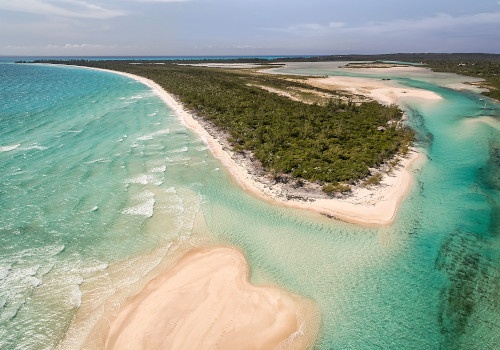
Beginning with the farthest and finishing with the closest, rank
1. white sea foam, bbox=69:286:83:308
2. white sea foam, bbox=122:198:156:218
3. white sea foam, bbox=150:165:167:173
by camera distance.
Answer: white sea foam, bbox=150:165:167:173
white sea foam, bbox=122:198:156:218
white sea foam, bbox=69:286:83:308

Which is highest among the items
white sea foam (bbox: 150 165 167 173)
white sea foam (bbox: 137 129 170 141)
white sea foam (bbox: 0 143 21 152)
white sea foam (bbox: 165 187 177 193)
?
white sea foam (bbox: 137 129 170 141)

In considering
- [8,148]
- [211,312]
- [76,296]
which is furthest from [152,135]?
[211,312]

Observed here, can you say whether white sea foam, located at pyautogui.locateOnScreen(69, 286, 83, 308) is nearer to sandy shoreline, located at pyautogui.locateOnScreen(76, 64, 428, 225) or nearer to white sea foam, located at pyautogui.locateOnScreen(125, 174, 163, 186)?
white sea foam, located at pyautogui.locateOnScreen(125, 174, 163, 186)

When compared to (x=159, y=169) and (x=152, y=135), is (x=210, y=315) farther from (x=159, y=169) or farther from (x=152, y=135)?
(x=152, y=135)

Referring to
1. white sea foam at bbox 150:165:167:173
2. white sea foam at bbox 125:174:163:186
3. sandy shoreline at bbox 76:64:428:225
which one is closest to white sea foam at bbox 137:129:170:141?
white sea foam at bbox 150:165:167:173

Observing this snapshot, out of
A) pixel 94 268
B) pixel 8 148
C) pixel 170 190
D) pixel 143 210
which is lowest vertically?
pixel 94 268

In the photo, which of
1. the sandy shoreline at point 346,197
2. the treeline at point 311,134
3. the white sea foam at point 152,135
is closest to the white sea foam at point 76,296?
the sandy shoreline at point 346,197
